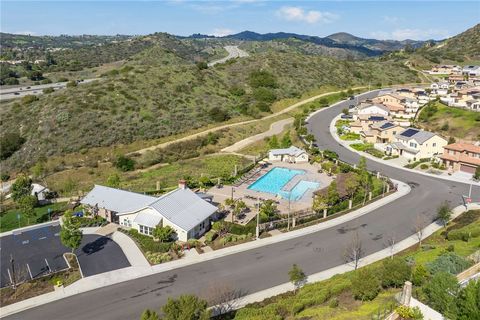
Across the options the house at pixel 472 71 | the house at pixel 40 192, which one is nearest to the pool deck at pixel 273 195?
the house at pixel 40 192

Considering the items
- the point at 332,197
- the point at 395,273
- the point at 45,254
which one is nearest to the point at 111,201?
the point at 45,254

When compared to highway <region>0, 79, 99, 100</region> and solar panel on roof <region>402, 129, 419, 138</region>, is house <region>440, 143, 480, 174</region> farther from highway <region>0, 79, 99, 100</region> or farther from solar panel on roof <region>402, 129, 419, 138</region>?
highway <region>0, 79, 99, 100</region>

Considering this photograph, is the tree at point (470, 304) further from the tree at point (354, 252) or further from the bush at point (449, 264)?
the tree at point (354, 252)

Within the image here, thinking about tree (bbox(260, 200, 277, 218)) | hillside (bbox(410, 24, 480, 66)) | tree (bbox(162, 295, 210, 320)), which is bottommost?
tree (bbox(260, 200, 277, 218))

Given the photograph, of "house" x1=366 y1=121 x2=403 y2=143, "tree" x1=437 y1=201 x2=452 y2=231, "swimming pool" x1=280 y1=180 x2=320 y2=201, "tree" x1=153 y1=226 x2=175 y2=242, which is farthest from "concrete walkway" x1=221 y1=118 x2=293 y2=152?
"tree" x1=437 y1=201 x2=452 y2=231

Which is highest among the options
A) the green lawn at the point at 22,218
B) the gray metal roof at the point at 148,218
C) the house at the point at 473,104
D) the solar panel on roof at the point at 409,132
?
the house at the point at 473,104
